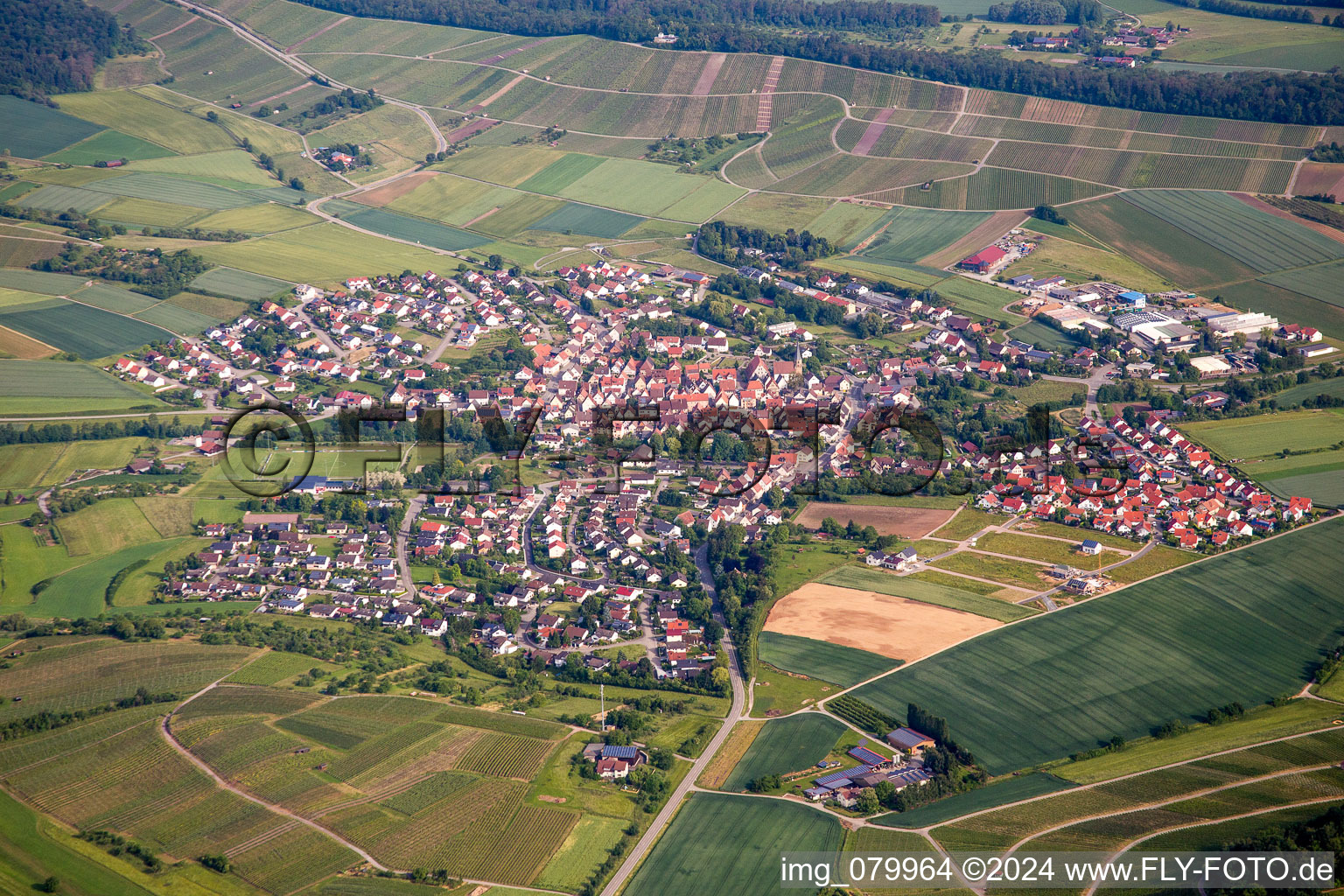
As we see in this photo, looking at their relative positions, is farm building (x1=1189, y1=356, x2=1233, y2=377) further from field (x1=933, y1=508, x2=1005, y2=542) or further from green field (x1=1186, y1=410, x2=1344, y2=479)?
field (x1=933, y1=508, x2=1005, y2=542)

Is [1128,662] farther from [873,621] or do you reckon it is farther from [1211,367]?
[1211,367]

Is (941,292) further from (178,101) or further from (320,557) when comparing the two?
(178,101)

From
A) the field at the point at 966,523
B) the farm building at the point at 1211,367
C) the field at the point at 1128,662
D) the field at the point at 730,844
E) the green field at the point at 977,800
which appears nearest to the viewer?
the field at the point at 730,844

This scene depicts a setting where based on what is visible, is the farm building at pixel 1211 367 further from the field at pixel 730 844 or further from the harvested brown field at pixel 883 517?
the field at pixel 730 844

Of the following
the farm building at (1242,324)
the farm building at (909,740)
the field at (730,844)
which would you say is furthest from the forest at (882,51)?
the field at (730,844)

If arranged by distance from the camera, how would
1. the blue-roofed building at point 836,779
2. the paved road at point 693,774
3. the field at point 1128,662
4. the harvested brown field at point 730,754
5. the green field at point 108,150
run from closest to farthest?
the paved road at point 693,774 → the blue-roofed building at point 836,779 → the harvested brown field at point 730,754 → the field at point 1128,662 → the green field at point 108,150

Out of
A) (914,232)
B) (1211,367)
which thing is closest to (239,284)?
(914,232)

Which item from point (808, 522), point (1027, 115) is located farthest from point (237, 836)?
point (1027, 115)
